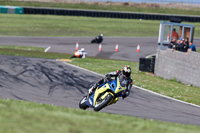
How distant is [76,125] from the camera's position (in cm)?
686

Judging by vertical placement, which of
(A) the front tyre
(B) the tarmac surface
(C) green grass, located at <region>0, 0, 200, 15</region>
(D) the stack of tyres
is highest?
(C) green grass, located at <region>0, 0, 200, 15</region>

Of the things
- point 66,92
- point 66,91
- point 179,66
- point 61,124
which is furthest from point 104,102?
point 179,66

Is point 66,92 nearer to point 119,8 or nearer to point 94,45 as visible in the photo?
point 94,45

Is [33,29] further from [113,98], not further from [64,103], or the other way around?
[113,98]

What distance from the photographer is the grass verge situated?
137ft

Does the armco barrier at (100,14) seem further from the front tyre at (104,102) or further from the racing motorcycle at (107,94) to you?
the front tyre at (104,102)

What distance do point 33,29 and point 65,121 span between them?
36.5m

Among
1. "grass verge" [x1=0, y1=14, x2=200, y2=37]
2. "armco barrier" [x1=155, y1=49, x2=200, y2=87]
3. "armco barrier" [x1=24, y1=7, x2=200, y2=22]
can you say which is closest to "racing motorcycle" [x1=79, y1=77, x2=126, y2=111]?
"armco barrier" [x1=155, y1=49, x2=200, y2=87]

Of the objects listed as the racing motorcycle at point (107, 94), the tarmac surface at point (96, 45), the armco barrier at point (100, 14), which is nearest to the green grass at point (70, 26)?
the armco barrier at point (100, 14)

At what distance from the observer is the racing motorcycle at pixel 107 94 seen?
34.4 ft

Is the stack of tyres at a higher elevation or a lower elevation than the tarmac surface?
higher

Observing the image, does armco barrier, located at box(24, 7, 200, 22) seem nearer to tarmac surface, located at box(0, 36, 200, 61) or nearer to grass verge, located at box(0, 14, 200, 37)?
grass verge, located at box(0, 14, 200, 37)

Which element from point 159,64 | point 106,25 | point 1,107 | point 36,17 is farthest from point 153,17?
point 1,107

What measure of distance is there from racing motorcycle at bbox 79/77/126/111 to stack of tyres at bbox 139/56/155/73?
11.3 metres
